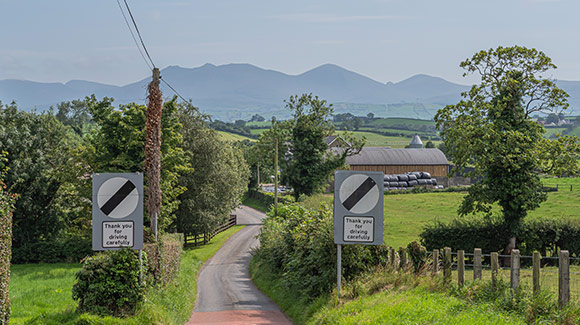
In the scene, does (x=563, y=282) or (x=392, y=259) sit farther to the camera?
(x=392, y=259)

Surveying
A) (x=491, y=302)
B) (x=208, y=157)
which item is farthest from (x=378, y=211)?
(x=208, y=157)

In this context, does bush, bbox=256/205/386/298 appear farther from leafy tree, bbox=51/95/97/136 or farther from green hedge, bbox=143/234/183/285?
leafy tree, bbox=51/95/97/136

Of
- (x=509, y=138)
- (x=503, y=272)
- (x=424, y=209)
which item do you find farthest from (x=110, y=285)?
(x=424, y=209)

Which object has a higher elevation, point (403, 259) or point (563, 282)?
point (563, 282)

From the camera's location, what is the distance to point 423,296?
1220 centimetres

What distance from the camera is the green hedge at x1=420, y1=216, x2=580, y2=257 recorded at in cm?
3052

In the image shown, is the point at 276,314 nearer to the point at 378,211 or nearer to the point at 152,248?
the point at 152,248

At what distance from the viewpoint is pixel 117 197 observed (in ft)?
39.4

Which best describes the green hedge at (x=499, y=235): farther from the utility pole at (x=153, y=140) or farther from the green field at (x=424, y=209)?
the utility pole at (x=153, y=140)

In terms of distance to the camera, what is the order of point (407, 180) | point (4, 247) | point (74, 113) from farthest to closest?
1. point (74, 113)
2. point (407, 180)
3. point (4, 247)

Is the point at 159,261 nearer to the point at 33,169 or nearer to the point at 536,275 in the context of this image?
the point at 536,275

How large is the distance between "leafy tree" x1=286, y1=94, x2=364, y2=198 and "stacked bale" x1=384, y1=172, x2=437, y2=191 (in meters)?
29.7

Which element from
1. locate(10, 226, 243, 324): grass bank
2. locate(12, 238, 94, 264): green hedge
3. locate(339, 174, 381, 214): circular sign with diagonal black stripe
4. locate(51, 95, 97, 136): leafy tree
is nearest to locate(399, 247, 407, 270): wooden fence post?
locate(339, 174, 381, 214): circular sign with diagonal black stripe

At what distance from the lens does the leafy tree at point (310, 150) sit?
61625 mm
